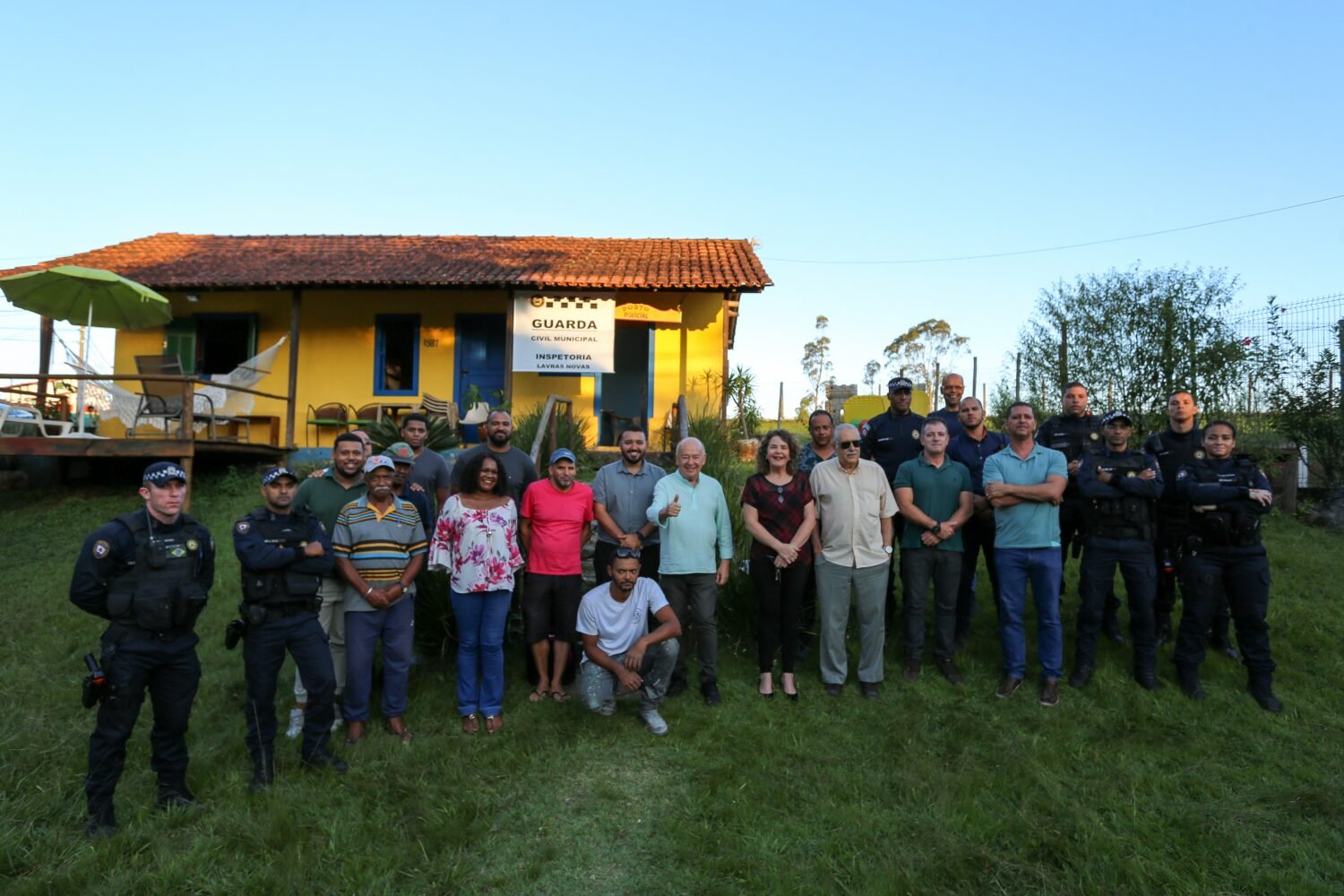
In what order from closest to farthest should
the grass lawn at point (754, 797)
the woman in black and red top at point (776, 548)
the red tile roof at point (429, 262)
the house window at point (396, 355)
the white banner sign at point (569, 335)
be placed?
the grass lawn at point (754, 797), the woman in black and red top at point (776, 548), the red tile roof at point (429, 262), the white banner sign at point (569, 335), the house window at point (396, 355)

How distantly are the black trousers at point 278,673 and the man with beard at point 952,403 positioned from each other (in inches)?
166

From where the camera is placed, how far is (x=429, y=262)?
41.0 feet

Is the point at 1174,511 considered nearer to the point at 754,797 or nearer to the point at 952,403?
the point at 952,403

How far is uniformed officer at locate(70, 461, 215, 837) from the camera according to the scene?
3.46m

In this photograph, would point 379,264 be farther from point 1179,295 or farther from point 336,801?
point 1179,295

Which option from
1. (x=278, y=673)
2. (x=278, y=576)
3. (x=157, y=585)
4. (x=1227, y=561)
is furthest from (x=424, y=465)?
(x=1227, y=561)

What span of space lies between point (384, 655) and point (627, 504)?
1666 mm

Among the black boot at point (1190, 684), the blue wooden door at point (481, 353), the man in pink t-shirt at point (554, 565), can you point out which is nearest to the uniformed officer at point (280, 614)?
the man in pink t-shirt at point (554, 565)

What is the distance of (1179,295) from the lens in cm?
938

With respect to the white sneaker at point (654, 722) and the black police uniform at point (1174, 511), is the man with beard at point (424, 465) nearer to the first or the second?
the white sneaker at point (654, 722)

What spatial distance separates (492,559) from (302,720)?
1.32m

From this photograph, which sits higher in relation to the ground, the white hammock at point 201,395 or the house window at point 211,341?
the house window at point 211,341

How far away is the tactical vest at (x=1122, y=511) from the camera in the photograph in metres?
4.85

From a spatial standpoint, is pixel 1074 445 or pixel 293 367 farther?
pixel 293 367
